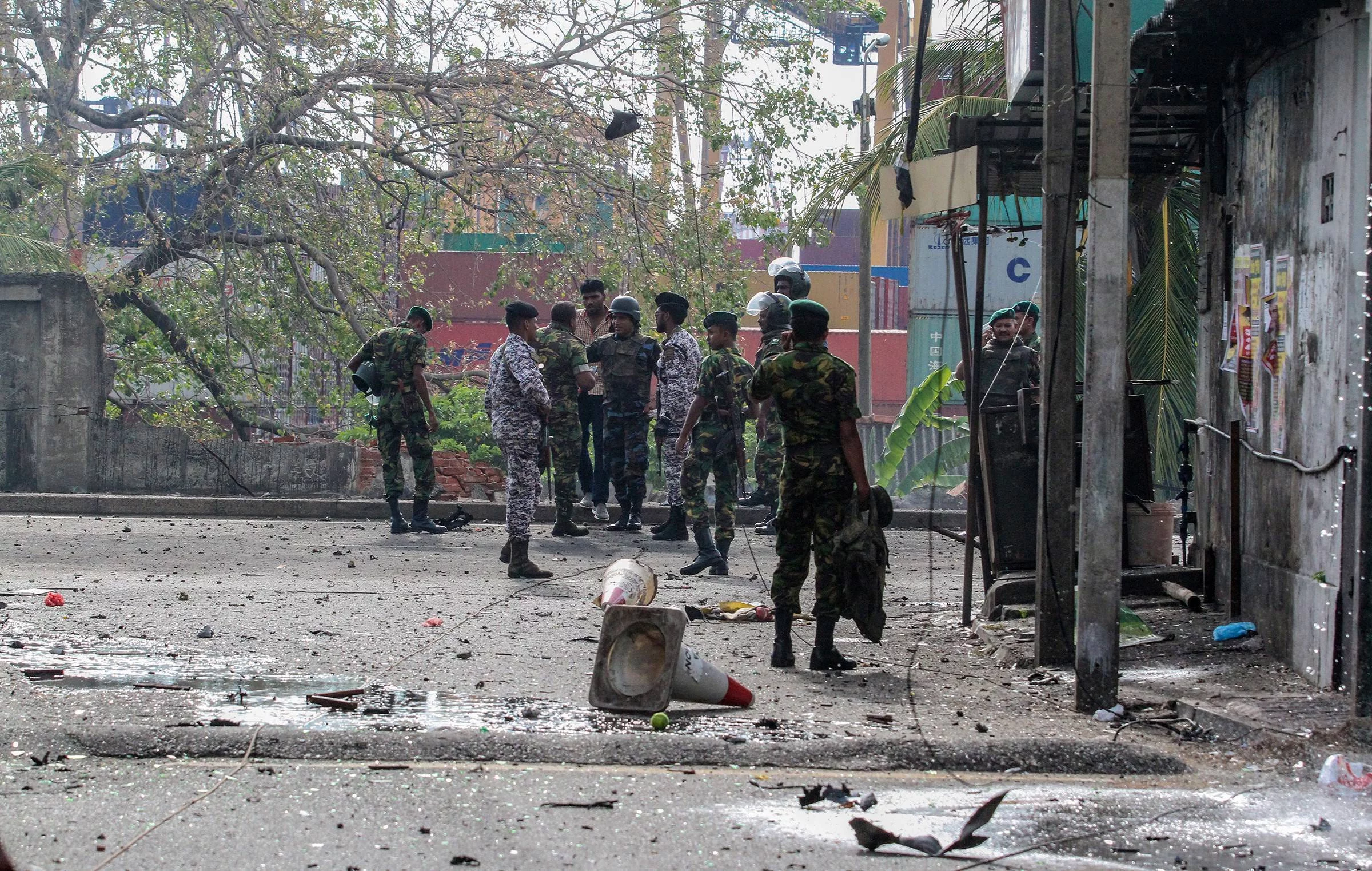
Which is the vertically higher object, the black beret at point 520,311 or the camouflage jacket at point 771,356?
the black beret at point 520,311

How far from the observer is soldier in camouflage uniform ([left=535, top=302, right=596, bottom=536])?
11.6 meters

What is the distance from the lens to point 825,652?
635cm

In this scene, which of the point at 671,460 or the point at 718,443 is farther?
the point at 671,460

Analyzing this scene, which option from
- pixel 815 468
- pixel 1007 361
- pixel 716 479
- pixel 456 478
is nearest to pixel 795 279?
pixel 1007 361

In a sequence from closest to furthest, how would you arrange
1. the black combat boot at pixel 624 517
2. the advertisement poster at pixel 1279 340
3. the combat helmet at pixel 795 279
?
the advertisement poster at pixel 1279 340 < the combat helmet at pixel 795 279 < the black combat boot at pixel 624 517

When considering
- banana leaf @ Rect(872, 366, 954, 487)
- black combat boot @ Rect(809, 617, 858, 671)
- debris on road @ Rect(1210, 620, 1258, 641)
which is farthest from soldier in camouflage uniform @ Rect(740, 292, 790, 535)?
debris on road @ Rect(1210, 620, 1258, 641)

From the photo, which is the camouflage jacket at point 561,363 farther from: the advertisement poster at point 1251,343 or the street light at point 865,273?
the street light at point 865,273

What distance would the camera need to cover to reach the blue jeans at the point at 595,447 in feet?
43.1

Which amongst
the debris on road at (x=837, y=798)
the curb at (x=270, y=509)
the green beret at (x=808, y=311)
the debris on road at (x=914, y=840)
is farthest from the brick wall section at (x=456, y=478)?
the debris on road at (x=914, y=840)

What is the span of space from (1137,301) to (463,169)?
25.2 ft

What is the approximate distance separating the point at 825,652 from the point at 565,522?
19.8ft

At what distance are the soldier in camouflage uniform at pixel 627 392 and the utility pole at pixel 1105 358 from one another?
6846mm

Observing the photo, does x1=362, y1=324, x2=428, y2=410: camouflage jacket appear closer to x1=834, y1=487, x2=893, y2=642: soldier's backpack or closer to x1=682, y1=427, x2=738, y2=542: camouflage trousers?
x1=682, y1=427, x2=738, y2=542: camouflage trousers

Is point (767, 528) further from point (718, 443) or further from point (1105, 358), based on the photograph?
point (1105, 358)
